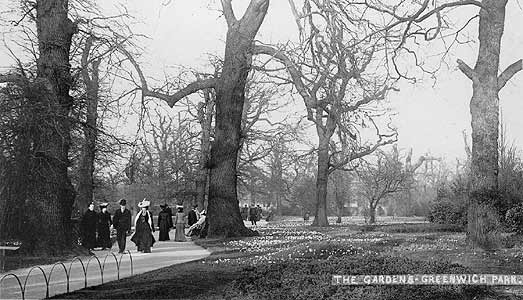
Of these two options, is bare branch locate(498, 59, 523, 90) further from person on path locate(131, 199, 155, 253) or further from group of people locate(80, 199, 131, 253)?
group of people locate(80, 199, 131, 253)

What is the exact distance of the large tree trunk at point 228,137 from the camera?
21641 millimetres

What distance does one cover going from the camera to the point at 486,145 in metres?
14.5

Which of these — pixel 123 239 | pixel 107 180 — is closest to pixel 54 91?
pixel 123 239

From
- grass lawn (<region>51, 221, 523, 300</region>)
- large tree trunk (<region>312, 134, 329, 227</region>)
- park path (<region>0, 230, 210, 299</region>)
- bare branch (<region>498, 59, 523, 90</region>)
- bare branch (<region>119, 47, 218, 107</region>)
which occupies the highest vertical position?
bare branch (<region>119, 47, 218, 107</region>)

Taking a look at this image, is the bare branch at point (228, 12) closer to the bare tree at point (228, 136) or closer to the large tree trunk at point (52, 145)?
the bare tree at point (228, 136)

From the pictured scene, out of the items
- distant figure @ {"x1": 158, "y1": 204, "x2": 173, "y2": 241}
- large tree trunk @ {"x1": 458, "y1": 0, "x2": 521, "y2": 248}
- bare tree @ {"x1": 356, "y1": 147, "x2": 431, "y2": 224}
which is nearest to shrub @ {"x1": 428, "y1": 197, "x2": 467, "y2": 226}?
bare tree @ {"x1": 356, "y1": 147, "x2": 431, "y2": 224}

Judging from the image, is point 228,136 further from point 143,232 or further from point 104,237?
point 104,237

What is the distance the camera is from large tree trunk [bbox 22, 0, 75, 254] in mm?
15375

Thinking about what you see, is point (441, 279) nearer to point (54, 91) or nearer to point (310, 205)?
point (54, 91)

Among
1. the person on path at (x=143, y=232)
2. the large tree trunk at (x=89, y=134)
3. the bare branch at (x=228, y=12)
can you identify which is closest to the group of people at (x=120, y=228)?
the person on path at (x=143, y=232)

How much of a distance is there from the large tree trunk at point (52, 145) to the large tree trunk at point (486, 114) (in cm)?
925

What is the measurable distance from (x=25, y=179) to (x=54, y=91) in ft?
7.16

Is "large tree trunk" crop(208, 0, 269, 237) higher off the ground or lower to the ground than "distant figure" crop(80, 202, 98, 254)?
higher

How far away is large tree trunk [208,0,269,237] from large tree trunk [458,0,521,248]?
8577 mm
